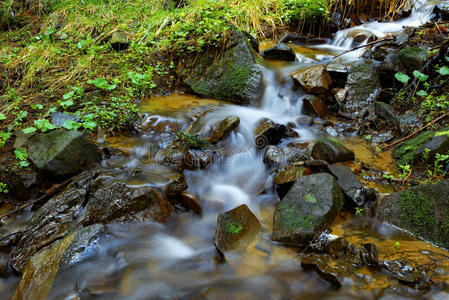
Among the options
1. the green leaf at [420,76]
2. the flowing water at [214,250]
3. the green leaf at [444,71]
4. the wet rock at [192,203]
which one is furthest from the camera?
the green leaf at [420,76]

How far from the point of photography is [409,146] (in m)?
3.36

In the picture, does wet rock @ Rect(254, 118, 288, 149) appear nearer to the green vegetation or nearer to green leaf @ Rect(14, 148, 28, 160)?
the green vegetation

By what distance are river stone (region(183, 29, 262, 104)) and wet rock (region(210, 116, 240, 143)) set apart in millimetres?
1075

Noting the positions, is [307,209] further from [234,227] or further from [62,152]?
[62,152]

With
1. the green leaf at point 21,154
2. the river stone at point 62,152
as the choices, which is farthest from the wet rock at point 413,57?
the green leaf at point 21,154

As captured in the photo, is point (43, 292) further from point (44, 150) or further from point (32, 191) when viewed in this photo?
point (44, 150)

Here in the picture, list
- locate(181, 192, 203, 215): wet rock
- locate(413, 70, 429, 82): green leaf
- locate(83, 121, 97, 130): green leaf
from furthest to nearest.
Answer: locate(413, 70, 429, 82): green leaf → locate(83, 121, 97, 130): green leaf → locate(181, 192, 203, 215): wet rock

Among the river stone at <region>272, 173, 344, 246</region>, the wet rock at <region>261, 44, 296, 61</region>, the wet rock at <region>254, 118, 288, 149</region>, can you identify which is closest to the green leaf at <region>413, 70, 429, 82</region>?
the wet rock at <region>254, 118, 288, 149</region>

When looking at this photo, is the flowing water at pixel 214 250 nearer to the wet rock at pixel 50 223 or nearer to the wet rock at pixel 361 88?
the wet rock at pixel 50 223

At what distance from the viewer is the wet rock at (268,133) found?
3.81m

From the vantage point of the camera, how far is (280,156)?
351 centimetres

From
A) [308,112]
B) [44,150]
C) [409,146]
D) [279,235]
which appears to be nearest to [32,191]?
[44,150]

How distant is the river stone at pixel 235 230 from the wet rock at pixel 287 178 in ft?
1.77

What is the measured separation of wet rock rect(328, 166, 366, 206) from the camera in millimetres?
2707
